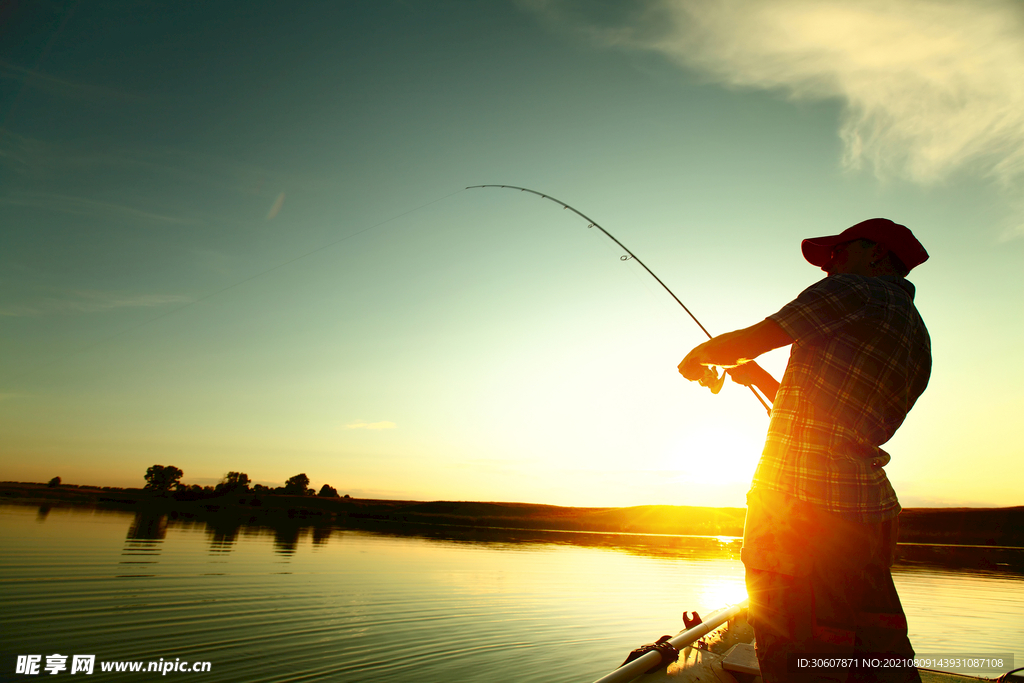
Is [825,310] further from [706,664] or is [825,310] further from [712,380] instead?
[706,664]

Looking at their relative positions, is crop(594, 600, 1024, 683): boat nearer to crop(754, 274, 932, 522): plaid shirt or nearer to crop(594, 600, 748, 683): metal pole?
crop(594, 600, 748, 683): metal pole

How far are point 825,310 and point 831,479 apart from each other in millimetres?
710

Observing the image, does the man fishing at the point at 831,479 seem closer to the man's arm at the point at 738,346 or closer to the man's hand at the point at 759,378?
the man's arm at the point at 738,346

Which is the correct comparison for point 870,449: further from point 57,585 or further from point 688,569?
point 688,569

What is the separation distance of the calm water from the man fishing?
8182 mm

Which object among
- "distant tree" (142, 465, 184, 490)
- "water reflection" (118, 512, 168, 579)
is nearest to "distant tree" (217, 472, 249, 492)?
"distant tree" (142, 465, 184, 490)

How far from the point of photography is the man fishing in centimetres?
193

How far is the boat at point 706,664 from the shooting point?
4488 mm

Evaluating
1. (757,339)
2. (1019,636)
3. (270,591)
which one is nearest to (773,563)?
(757,339)

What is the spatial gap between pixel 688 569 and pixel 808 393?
31.2 m
